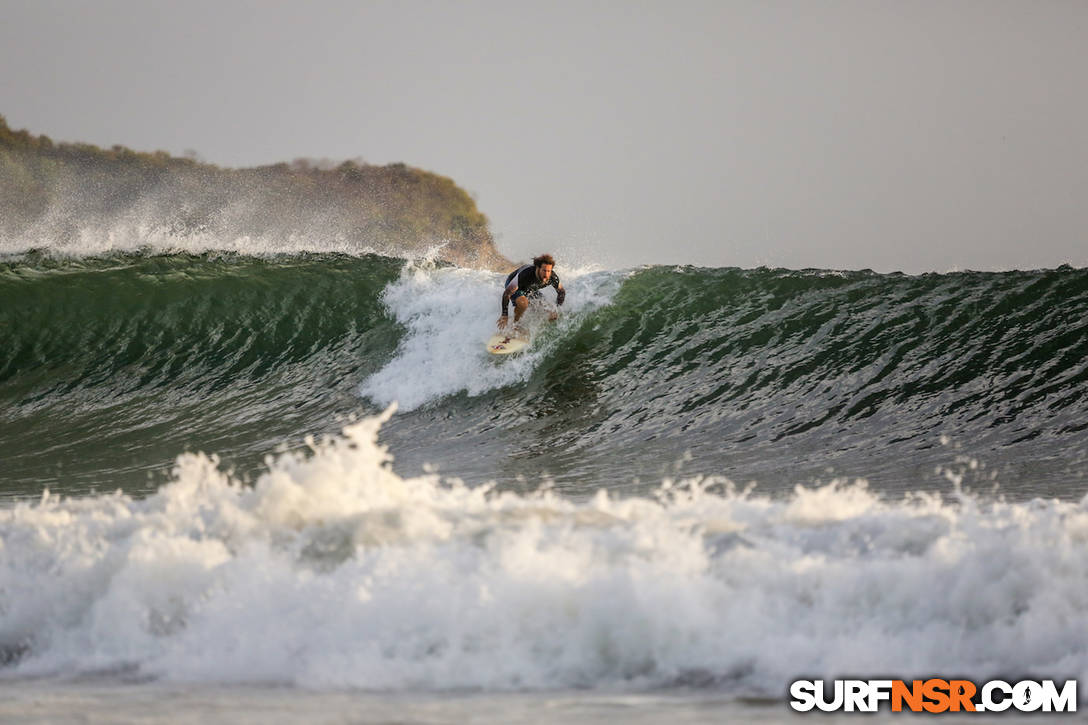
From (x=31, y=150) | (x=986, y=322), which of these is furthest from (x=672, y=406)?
(x=31, y=150)

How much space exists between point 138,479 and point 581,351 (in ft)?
17.5

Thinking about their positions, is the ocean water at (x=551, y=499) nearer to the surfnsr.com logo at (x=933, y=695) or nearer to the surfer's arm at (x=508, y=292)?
the surfnsr.com logo at (x=933, y=695)

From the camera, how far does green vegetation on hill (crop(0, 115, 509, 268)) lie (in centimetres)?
7594

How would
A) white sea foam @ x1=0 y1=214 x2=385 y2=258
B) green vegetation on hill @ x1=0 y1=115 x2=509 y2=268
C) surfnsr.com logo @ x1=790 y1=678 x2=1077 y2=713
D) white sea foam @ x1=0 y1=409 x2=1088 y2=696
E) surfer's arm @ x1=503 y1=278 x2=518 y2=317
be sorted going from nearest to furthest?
1. surfnsr.com logo @ x1=790 y1=678 x2=1077 y2=713
2. white sea foam @ x1=0 y1=409 x2=1088 y2=696
3. surfer's arm @ x1=503 y1=278 x2=518 y2=317
4. white sea foam @ x1=0 y1=214 x2=385 y2=258
5. green vegetation on hill @ x1=0 y1=115 x2=509 y2=268

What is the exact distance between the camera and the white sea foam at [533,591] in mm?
3838

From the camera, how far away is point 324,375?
1343 cm

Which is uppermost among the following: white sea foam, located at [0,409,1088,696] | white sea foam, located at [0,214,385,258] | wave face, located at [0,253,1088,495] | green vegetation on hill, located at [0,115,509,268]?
green vegetation on hill, located at [0,115,509,268]

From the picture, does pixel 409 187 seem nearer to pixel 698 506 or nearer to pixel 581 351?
pixel 581 351

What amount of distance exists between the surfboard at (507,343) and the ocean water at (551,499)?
0.16 m

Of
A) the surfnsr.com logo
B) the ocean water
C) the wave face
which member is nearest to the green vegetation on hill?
the wave face

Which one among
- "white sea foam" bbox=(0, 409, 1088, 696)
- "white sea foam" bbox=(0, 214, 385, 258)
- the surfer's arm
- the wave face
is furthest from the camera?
"white sea foam" bbox=(0, 214, 385, 258)

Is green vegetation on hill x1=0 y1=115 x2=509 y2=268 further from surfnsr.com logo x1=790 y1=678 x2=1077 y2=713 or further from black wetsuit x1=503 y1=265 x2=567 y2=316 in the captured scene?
surfnsr.com logo x1=790 y1=678 x2=1077 y2=713

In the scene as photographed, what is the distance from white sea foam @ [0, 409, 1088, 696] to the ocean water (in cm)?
1

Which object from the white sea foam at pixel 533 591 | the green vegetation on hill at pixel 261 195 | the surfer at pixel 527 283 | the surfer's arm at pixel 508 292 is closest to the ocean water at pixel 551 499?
the white sea foam at pixel 533 591
